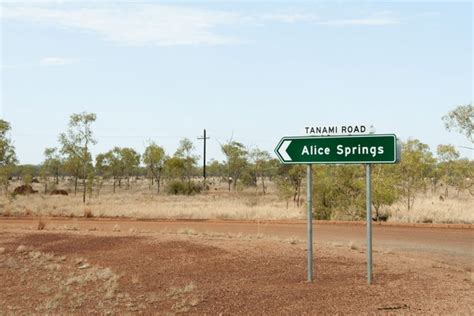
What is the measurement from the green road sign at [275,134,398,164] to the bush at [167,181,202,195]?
51.2m

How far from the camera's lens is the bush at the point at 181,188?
61.2m

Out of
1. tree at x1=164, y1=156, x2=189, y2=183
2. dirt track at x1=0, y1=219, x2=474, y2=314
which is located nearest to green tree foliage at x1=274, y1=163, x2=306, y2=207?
dirt track at x1=0, y1=219, x2=474, y2=314

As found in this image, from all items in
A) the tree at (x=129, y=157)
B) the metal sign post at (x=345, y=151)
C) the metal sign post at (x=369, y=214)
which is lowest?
the metal sign post at (x=369, y=214)

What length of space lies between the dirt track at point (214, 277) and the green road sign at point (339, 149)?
210cm

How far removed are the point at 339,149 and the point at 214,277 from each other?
3257 millimetres

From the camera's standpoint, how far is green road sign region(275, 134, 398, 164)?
31.1 ft

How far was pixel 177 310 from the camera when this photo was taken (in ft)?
28.5

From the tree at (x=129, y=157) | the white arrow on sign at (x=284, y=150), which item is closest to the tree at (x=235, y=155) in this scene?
the tree at (x=129, y=157)

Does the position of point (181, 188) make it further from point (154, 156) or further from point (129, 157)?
point (129, 157)

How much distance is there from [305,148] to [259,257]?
3.54 meters

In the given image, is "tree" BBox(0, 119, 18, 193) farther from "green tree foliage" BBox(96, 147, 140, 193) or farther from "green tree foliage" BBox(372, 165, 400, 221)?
"green tree foliage" BBox(96, 147, 140, 193)

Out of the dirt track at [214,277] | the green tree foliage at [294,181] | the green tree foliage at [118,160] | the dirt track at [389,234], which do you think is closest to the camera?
the dirt track at [214,277]

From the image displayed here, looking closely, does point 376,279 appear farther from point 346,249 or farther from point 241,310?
point 346,249

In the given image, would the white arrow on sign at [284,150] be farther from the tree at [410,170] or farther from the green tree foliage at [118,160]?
the green tree foliage at [118,160]
